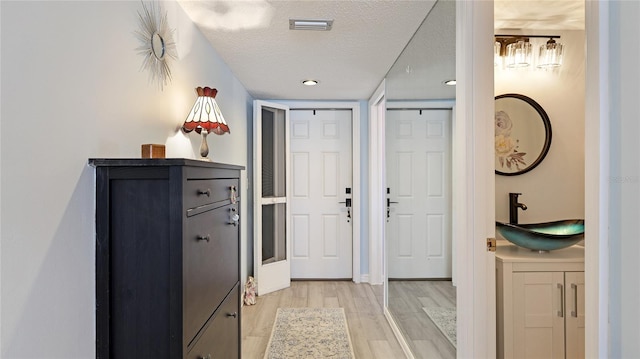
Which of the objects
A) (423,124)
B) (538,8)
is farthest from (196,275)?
(538,8)

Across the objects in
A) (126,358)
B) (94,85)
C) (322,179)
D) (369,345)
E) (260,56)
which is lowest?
(369,345)

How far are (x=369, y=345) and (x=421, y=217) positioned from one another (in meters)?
1.13

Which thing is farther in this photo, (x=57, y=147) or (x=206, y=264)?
(x=206, y=264)

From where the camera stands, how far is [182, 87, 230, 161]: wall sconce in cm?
201

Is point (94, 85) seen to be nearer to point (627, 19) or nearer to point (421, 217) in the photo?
point (627, 19)

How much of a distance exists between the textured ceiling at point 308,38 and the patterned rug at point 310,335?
2.25m

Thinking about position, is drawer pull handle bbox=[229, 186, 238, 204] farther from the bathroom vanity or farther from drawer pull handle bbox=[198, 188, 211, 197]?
the bathroom vanity

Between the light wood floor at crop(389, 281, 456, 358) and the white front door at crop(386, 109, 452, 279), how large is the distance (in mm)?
78

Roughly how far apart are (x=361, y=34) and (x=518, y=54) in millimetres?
1050

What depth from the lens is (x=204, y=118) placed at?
2.03m

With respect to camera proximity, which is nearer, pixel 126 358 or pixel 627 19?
pixel 627 19

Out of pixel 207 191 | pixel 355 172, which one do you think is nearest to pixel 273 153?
pixel 355 172

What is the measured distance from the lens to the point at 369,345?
9.12ft

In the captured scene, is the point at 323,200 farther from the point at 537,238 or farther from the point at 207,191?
the point at 207,191
